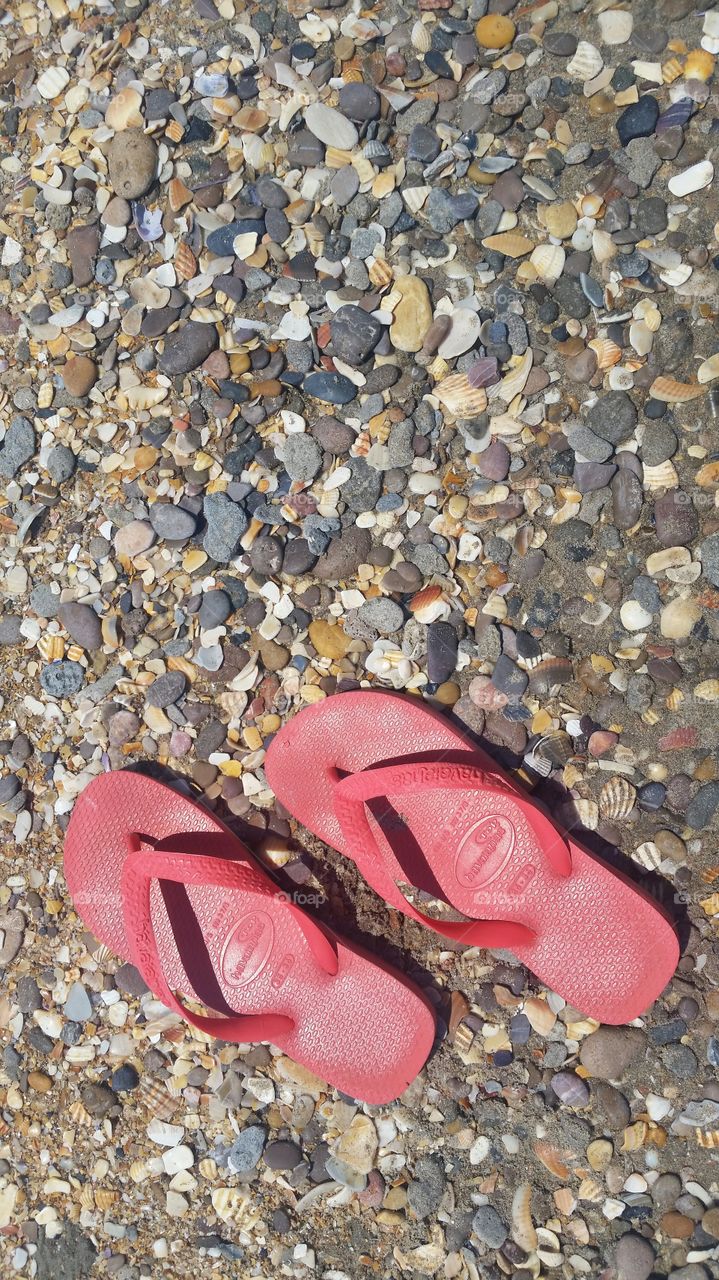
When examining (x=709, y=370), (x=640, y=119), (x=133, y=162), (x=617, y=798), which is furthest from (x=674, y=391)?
(x=133, y=162)

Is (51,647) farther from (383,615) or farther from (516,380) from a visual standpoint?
(516,380)

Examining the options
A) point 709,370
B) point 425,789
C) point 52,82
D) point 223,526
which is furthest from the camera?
point 52,82

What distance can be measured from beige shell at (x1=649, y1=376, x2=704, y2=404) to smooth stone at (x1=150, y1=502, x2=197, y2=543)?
0.97 metres

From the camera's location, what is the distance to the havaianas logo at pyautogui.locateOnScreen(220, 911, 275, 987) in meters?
1.83

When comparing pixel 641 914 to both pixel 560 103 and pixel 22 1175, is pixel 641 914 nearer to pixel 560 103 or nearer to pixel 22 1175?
pixel 22 1175

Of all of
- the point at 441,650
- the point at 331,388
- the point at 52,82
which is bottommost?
the point at 441,650

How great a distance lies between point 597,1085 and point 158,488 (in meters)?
1.48

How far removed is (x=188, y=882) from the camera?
66.7 inches

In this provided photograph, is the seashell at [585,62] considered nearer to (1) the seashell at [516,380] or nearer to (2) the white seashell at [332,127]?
(2) the white seashell at [332,127]

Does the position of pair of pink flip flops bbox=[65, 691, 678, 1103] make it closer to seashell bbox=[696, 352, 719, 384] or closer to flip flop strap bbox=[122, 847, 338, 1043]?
flip flop strap bbox=[122, 847, 338, 1043]

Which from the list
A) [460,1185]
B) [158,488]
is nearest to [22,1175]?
[460,1185]

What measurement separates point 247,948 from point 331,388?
117 centimetres

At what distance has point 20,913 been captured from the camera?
6.24 feet

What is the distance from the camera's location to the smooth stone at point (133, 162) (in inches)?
73.9
